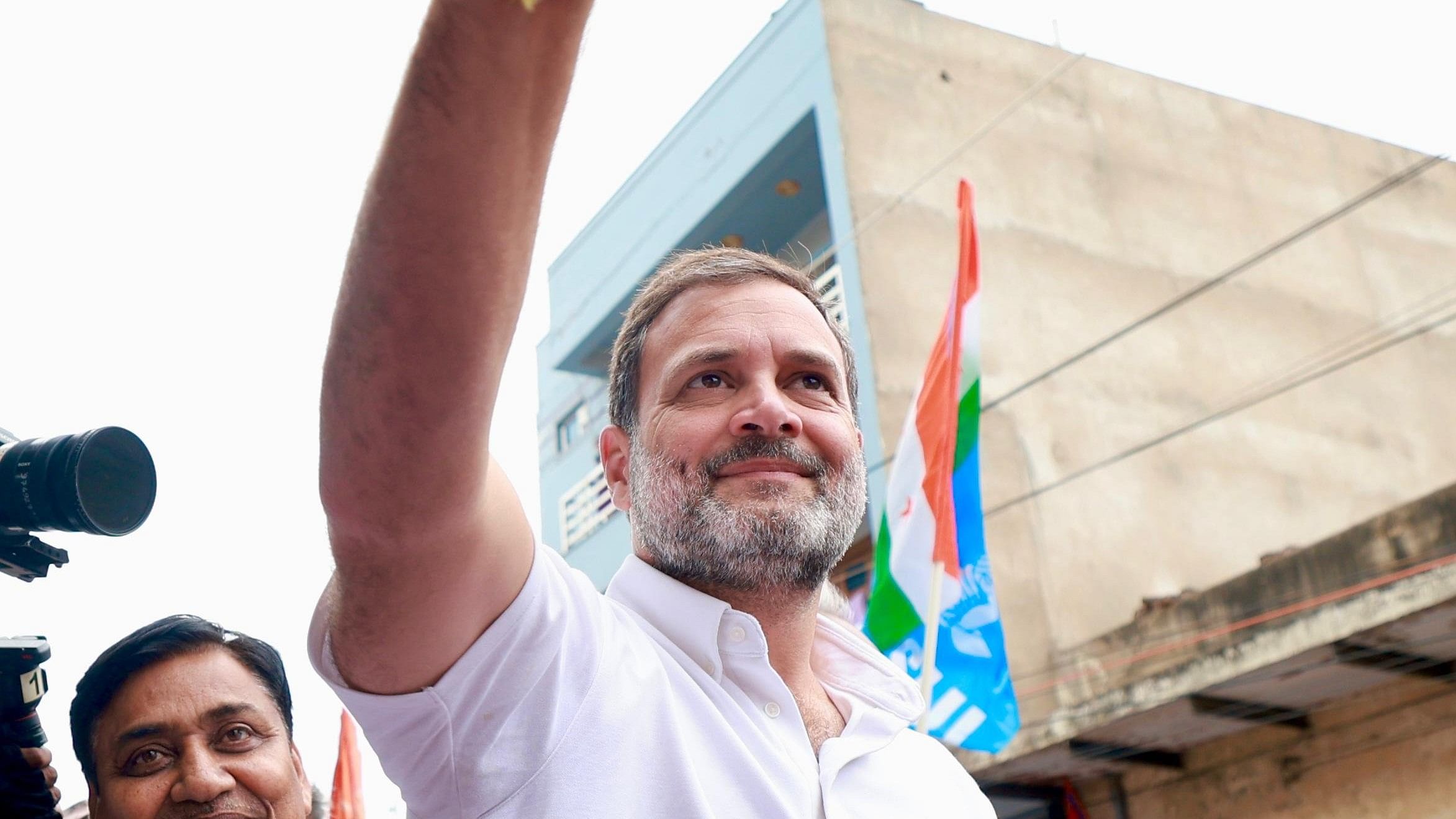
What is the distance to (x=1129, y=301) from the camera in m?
13.3

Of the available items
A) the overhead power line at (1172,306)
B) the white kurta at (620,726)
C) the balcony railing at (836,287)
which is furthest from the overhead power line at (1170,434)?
the white kurta at (620,726)

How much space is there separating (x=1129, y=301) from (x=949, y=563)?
8.71 metres

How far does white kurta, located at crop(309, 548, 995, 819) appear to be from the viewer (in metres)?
1.43

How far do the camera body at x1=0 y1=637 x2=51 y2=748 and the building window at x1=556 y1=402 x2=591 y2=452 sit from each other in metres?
15.0

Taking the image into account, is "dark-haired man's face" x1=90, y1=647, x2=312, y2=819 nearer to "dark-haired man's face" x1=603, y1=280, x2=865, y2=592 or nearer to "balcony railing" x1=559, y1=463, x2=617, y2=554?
"dark-haired man's face" x1=603, y1=280, x2=865, y2=592

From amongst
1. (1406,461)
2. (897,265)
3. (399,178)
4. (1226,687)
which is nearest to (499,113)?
(399,178)

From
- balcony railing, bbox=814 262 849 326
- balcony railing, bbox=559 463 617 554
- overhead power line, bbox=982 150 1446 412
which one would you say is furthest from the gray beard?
balcony railing, bbox=559 463 617 554

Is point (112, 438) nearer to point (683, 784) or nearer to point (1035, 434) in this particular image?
point (683, 784)

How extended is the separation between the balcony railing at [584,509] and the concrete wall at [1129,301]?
514cm

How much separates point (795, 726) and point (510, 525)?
0.57 m

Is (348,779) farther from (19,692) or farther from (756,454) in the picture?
(756,454)

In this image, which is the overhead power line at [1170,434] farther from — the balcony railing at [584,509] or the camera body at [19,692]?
the camera body at [19,692]

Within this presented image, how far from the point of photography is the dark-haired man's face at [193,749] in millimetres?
2449

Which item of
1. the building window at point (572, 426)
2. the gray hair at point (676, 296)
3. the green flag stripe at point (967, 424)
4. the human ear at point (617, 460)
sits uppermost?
the building window at point (572, 426)
